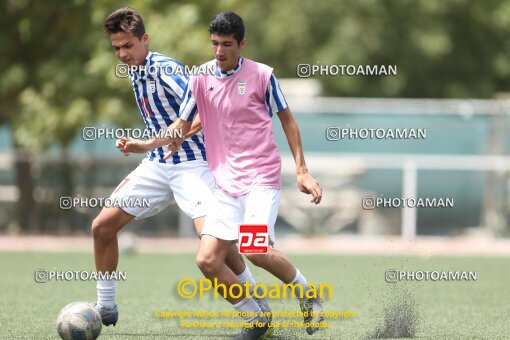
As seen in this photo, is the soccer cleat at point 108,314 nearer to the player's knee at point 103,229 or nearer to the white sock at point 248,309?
the player's knee at point 103,229

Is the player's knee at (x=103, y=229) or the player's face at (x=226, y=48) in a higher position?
the player's face at (x=226, y=48)

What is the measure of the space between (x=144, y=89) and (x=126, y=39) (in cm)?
39

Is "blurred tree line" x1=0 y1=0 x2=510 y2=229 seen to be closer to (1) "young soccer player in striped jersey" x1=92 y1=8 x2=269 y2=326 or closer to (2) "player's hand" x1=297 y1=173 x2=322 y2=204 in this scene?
(1) "young soccer player in striped jersey" x1=92 y1=8 x2=269 y2=326

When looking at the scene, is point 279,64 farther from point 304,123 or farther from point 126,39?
point 126,39

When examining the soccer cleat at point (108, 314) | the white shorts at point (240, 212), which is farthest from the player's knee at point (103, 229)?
the white shorts at point (240, 212)

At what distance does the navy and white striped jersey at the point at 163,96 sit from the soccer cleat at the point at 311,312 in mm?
1304

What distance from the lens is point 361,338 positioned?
24.0ft

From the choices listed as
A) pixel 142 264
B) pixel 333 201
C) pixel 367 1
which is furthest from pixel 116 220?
pixel 367 1

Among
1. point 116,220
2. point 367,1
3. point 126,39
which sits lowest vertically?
point 116,220

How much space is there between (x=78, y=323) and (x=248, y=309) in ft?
3.70

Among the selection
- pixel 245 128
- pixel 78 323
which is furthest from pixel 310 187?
pixel 78 323

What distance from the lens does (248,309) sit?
23.2 ft

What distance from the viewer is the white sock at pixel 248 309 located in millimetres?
7039

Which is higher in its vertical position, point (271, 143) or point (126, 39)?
point (126, 39)
